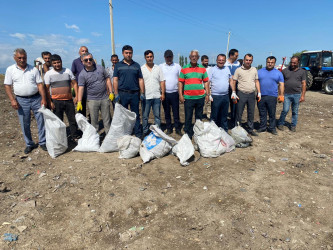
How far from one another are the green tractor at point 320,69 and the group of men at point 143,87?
7312 mm

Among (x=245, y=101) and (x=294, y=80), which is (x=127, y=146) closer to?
(x=245, y=101)

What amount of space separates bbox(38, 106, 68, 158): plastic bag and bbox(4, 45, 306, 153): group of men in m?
0.26

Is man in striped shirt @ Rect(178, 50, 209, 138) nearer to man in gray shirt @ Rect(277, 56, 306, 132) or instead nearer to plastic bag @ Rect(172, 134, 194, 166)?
plastic bag @ Rect(172, 134, 194, 166)

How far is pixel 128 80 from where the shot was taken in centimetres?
369

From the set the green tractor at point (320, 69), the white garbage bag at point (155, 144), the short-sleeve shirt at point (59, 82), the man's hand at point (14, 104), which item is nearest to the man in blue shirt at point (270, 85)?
the white garbage bag at point (155, 144)

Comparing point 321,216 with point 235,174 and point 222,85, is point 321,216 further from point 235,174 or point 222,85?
point 222,85

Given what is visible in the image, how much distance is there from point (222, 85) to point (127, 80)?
5.90ft

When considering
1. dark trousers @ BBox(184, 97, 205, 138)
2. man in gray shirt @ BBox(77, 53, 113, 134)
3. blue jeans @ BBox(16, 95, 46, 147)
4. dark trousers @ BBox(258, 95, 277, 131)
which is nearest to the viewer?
blue jeans @ BBox(16, 95, 46, 147)

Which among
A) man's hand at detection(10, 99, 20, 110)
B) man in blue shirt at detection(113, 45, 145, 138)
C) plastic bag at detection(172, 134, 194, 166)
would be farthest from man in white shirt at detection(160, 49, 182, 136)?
man's hand at detection(10, 99, 20, 110)

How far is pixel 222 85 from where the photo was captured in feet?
13.0

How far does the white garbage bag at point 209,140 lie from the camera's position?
3.43 metres

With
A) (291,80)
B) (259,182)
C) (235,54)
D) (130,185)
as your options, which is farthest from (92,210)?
(291,80)

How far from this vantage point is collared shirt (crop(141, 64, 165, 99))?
3.99 metres

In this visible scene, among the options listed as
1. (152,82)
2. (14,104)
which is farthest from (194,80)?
(14,104)
